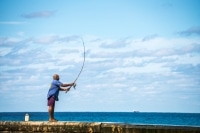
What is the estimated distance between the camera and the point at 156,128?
703 centimetres

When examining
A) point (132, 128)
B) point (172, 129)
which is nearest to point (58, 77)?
point (132, 128)

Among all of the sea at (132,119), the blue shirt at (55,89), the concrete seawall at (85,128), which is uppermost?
the sea at (132,119)

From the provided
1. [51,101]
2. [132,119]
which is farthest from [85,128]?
[132,119]

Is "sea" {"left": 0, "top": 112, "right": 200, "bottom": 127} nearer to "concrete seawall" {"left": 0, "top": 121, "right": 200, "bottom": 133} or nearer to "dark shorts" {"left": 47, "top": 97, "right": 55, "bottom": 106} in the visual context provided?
"dark shorts" {"left": 47, "top": 97, "right": 55, "bottom": 106}

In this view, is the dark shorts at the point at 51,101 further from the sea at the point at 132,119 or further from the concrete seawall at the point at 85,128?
the sea at the point at 132,119

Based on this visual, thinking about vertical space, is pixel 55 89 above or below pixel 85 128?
above

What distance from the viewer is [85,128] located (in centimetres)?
755

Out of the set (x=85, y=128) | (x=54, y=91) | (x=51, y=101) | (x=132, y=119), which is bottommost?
(x=85, y=128)

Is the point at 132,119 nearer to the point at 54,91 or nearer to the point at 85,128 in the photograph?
the point at 54,91

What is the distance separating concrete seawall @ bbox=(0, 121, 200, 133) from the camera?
6938 millimetres

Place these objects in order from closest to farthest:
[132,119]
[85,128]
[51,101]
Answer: [85,128], [51,101], [132,119]

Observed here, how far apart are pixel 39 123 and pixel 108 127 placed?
1645 millimetres

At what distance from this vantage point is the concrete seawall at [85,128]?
6938mm

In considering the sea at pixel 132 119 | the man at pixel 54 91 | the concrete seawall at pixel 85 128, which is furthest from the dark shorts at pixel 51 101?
the sea at pixel 132 119
